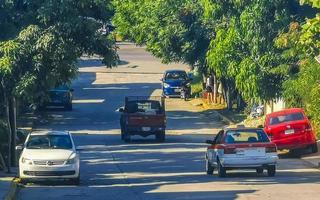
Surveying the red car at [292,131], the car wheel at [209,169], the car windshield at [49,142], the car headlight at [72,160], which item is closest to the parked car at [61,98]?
the red car at [292,131]

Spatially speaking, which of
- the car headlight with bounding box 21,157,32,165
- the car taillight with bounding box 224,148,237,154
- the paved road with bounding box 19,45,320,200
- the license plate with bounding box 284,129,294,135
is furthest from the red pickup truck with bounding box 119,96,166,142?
the car headlight with bounding box 21,157,32,165

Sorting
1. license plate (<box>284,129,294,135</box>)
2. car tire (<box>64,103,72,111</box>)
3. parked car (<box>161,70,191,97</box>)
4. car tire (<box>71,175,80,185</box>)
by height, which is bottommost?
car tire (<box>71,175,80,185</box>)

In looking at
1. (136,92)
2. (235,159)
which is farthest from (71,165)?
(136,92)

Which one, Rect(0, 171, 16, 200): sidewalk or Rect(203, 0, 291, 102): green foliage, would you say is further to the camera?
Rect(203, 0, 291, 102): green foliage

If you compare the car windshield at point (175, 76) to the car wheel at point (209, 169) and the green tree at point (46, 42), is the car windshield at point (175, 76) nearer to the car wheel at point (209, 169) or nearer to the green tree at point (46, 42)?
the car wheel at point (209, 169)

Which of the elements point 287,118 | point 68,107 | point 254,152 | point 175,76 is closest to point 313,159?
point 287,118

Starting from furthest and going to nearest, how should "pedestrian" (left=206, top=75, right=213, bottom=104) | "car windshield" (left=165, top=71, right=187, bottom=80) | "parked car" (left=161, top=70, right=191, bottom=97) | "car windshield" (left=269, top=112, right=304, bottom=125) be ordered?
"car windshield" (left=165, top=71, right=187, bottom=80), "parked car" (left=161, top=70, right=191, bottom=97), "pedestrian" (left=206, top=75, right=213, bottom=104), "car windshield" (left=269, top=112, right=304, bottom=125)

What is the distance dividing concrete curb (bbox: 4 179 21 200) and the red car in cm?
1164

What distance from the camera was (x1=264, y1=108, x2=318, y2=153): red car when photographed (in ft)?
127

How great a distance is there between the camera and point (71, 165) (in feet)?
101

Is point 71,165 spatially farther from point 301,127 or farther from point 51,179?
point 301,127

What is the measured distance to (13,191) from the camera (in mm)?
28703

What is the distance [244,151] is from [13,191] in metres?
6.87

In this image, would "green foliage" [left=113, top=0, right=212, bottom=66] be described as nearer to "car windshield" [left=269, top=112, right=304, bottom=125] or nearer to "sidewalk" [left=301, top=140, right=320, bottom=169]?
"car windshield" [left=269, top=112, right=304, bottom=125]
